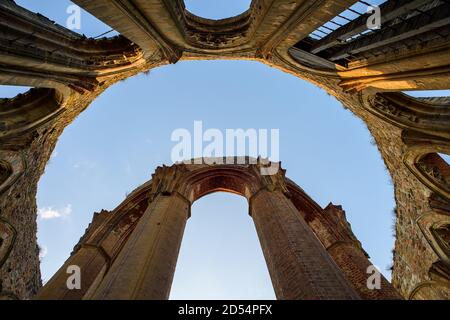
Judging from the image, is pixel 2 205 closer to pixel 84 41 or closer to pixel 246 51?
pixel 84 41

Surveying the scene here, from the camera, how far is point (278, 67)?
12008mm

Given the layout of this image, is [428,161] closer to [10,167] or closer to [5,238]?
[10,167]

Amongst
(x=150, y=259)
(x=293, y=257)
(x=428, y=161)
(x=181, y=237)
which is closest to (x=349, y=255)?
(x=428, y=161)

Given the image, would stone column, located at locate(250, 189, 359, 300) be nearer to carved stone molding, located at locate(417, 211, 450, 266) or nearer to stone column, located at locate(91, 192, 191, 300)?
stone column, located at locate(91, 192, 191, 300)

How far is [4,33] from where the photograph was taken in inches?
236

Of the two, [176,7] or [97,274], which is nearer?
[176,7]

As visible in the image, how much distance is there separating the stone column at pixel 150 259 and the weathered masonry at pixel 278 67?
3.2 inches

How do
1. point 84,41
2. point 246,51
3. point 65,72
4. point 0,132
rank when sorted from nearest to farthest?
point 0,132, point 65,72, point 84,41, point 246,51

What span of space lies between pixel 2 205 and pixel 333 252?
33.5 feet

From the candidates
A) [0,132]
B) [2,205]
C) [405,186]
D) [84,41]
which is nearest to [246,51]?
[84,41]

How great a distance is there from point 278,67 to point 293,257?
25.8 ft

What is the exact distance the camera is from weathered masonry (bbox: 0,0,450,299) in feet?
21.7

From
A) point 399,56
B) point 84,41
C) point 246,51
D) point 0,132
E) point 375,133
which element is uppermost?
point 246,51

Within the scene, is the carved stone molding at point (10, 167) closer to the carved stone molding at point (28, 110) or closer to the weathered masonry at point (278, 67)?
the weathered masonry at point (278, 67)
